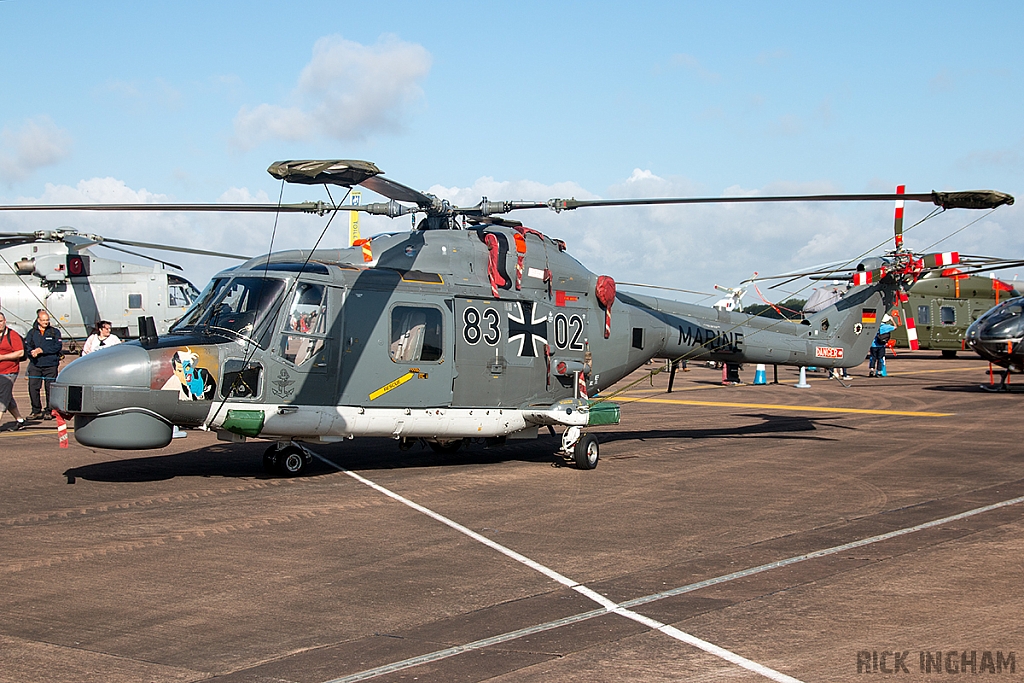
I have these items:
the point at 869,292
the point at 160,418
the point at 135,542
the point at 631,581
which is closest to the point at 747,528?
the point at 631,581

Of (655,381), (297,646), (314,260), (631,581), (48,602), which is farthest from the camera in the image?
(655,381)

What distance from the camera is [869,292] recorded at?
16875mm

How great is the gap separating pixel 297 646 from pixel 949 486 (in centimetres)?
858

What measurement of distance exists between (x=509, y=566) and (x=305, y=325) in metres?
4.80

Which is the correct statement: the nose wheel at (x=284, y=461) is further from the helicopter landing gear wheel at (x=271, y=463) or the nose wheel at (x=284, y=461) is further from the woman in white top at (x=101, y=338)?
the woman in white top at (x=101, y=338)

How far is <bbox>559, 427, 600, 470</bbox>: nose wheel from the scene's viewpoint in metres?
12.4

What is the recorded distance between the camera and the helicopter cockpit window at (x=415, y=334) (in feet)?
37.9

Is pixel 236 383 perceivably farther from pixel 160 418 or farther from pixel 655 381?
pixel 655 381

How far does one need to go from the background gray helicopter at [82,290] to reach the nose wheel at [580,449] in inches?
824

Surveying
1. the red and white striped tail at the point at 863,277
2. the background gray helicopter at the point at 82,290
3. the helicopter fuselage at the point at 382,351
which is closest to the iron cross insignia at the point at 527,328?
the helicopter fuselage at the point at 382,351

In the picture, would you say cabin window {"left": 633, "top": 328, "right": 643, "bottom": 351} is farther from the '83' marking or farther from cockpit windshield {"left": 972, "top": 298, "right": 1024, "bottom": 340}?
cockpit windshield {"left": 972, "top": 298, "right": 1024, "bottom": 340}

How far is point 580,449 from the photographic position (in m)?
12.4

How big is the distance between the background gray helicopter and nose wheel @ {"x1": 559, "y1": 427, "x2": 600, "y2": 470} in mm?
20935

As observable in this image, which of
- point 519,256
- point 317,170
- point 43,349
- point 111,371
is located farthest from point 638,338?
point 43,349
